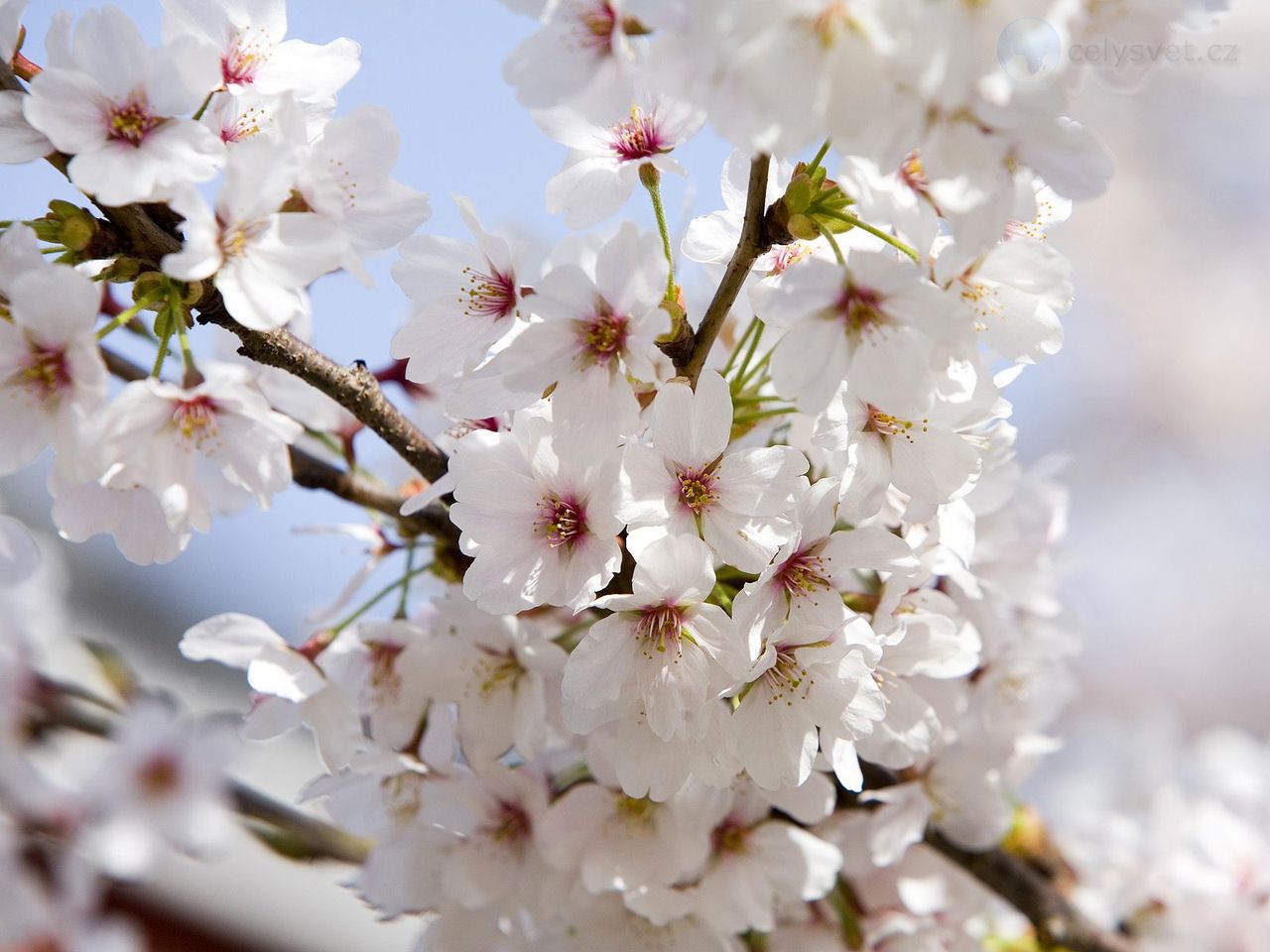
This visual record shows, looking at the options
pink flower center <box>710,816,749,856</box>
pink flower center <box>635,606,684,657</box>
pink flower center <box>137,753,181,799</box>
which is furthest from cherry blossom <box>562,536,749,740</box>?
pink flower center <box>137,753,181,799</box>

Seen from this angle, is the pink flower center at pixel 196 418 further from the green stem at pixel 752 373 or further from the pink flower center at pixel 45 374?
the green stem at pixel 752 373

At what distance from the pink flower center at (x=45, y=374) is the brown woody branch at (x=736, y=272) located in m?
0.29

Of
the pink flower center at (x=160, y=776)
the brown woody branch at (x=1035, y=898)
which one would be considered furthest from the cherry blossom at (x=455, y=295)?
the pink flower center at (x=160, y=776)

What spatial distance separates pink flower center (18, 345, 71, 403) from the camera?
495mm

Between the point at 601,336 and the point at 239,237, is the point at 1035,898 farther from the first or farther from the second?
the point at 239,237

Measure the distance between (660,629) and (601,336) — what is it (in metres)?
0.15

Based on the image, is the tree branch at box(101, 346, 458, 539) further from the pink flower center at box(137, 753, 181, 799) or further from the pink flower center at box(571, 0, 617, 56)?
the pink flower center at box(137, 753, 181, 799)

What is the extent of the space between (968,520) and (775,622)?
0.49 ft

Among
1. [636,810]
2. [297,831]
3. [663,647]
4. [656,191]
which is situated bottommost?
[297,831]

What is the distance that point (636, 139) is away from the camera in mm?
588

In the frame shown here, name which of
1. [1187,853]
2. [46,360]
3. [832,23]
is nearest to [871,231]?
[832,23]

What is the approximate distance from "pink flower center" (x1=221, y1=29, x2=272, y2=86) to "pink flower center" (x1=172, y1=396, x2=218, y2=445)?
172 millimetres

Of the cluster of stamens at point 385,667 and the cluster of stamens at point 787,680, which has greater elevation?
the cluster of stamens at point 787,680

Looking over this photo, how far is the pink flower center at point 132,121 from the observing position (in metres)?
0.48
